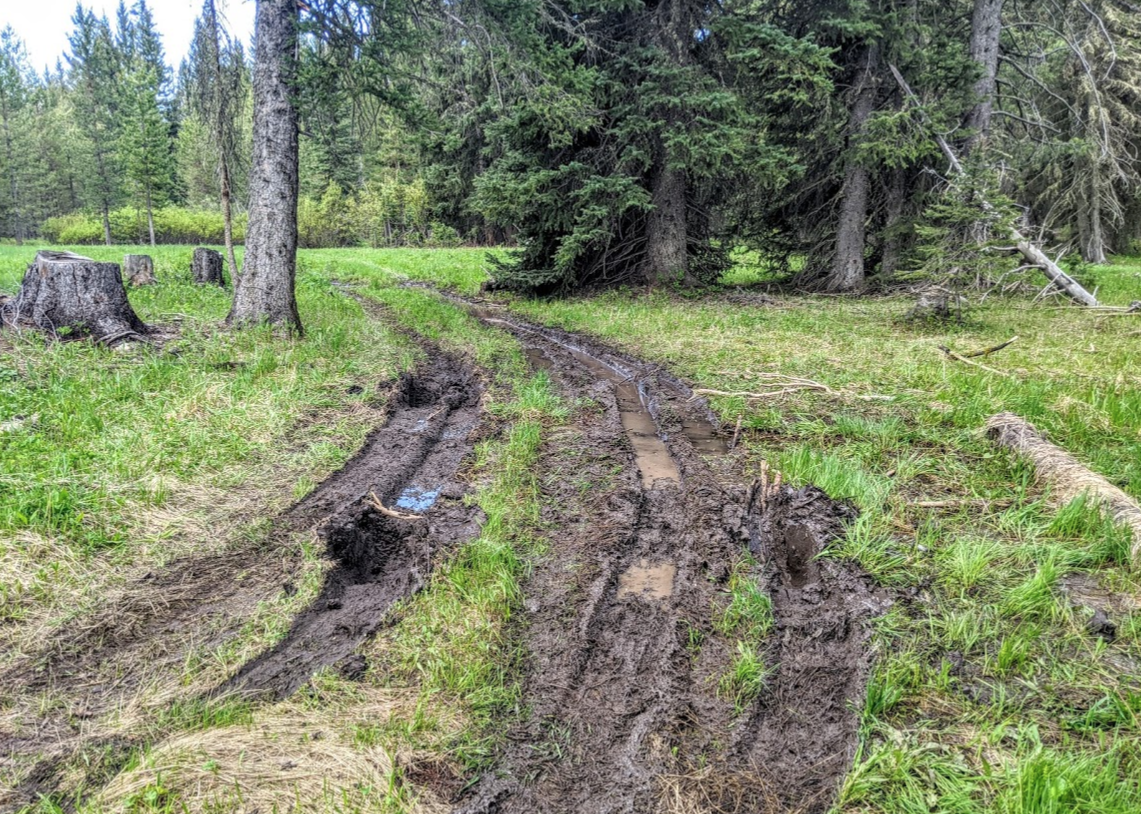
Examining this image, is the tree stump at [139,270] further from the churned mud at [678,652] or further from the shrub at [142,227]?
the shrub at [142,227]

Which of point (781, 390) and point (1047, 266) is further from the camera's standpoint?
point (1047, 266)

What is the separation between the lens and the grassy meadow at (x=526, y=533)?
6.22 ft

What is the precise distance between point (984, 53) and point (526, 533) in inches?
517

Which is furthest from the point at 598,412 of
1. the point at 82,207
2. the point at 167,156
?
the point at 82,207

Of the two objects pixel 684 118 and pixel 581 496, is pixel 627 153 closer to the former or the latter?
pixel 684 118

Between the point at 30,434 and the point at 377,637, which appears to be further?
the point at 30,434

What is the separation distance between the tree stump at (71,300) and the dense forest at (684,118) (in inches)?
111

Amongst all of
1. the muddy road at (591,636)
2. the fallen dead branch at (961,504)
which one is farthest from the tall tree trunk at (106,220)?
the fallen dead branch at (961,504)

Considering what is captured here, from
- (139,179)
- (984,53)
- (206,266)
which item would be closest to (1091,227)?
(984,53)

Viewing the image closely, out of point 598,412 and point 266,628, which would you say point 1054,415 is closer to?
point 598,412

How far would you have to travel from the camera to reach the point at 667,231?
501 inches

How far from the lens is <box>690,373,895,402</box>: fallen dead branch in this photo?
5.60 metres

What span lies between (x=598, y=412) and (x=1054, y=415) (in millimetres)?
3573

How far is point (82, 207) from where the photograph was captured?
5162 centimetres
